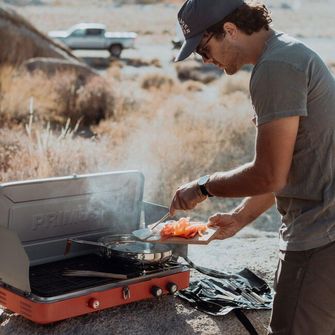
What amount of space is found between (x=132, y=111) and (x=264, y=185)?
438 inches

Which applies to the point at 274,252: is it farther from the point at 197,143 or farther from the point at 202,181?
the point at 197,143

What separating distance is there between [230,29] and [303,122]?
47 cm

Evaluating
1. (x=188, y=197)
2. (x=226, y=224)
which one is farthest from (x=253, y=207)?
(x=188, y=197)

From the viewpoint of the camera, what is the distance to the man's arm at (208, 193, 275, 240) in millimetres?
3680

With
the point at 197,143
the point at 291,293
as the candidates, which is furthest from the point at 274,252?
the point at 197,143

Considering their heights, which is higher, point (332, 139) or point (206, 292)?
point (332, 139)

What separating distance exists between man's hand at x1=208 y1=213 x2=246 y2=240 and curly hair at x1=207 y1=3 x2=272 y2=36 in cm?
105

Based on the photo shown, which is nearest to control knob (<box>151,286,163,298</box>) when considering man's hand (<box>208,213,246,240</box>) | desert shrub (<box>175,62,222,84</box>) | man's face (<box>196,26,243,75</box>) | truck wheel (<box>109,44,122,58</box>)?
man's hand (<box>208,213,246,240</box>)

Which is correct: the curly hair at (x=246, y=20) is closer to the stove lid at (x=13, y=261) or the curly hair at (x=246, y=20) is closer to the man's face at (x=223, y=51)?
the man's face at (x=223, y=51)

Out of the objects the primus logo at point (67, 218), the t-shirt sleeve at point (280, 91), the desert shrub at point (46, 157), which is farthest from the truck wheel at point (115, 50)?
the t-shirt sleeve at point (280, 91)

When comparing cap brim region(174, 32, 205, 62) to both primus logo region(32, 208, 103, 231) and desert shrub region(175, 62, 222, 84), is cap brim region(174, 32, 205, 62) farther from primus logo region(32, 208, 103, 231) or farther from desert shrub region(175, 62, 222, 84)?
desert shrub region(175, 62, 222, 84)

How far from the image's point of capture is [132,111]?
14.1 m

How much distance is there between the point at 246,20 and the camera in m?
3.09

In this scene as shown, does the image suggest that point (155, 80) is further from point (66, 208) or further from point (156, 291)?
point (156, 291)
